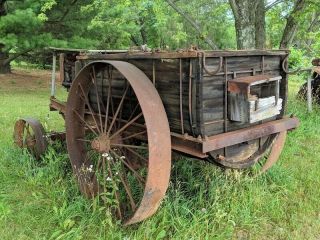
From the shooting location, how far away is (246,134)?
361 centimetres

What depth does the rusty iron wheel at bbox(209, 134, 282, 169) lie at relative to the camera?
3.66m

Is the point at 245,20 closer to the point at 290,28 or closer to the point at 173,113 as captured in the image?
the point at 290,28

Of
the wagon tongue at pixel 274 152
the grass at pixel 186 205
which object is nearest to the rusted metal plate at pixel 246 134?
the wagon tongue at pixel 274 152

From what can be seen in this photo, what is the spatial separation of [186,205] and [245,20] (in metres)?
5.09

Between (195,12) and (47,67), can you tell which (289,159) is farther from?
(47,67)

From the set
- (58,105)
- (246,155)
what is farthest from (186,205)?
(58,105)

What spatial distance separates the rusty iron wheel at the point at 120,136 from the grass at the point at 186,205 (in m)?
0.23

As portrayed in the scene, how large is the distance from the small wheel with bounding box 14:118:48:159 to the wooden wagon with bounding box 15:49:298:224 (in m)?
1.04

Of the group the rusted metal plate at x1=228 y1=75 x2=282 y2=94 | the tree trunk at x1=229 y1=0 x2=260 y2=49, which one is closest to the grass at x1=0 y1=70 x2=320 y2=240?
the rusted metal plate at x1=228 y1=75 x2=282 y2=94

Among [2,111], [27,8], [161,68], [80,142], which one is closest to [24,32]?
[27,8]

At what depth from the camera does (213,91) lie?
11.2 feet

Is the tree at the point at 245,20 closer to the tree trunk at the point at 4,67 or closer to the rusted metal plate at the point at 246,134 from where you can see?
the rusted metal plate at the point at 246,134

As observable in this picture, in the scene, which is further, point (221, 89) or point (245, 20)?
point (245, 20)

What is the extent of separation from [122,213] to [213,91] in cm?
143
